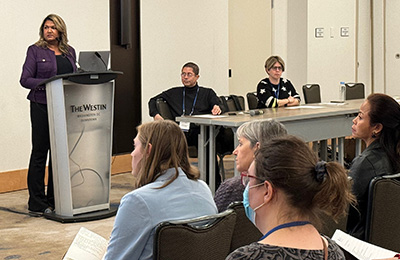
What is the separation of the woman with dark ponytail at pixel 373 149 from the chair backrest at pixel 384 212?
0.11 m

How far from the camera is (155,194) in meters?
2.41

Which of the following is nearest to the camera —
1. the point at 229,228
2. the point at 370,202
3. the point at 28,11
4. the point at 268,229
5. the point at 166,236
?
the point at 268,229

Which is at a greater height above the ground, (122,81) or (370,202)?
(122,81)

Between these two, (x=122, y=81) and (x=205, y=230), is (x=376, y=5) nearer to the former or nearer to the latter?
(x=122, y=81)

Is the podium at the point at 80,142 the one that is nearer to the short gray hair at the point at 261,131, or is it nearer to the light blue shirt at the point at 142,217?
the short gray hair at the point at 261,131

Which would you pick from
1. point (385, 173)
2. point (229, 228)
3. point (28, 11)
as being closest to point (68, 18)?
point (28, 11)

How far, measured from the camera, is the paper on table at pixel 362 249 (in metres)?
2.26

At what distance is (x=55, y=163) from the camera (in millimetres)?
5277

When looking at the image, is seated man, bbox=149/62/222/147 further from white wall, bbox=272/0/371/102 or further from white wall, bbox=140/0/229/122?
white wall, bbox=272/0/371/102

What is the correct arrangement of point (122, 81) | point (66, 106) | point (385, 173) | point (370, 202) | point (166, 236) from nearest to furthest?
point (166, 236) < point (370, 202) < point (385, 173) < point (66, 106) < point (122, 81)

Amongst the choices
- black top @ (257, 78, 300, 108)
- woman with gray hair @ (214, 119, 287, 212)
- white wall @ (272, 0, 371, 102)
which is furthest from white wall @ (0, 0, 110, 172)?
white wall @ (272, 0, 371, 102)

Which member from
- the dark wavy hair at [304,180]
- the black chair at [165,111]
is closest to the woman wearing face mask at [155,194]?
the dark wavy hair at [304,180]

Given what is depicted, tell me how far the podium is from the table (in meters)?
0.84

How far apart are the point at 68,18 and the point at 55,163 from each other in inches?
96.7
